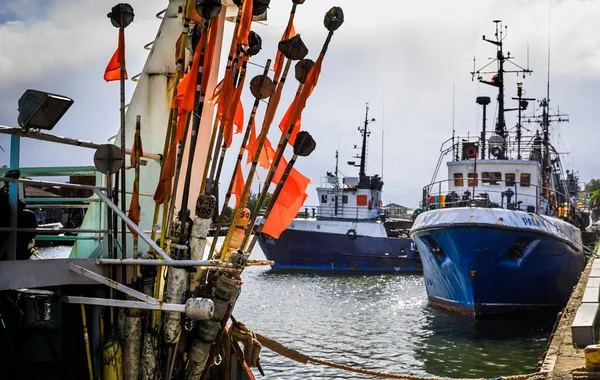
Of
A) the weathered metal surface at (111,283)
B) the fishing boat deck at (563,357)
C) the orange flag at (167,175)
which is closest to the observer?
the weathered metal surface at (111,283)

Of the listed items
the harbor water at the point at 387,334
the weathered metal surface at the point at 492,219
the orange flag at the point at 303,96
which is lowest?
the harbor water at the point at 387,334

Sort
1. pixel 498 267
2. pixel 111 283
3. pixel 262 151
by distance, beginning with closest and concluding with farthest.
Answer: pixel 111 283
pixel 262 151
pixel 498 267

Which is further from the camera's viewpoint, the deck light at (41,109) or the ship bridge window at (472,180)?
the ship bridge window at (472,180)

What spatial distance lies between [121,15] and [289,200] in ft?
8.11

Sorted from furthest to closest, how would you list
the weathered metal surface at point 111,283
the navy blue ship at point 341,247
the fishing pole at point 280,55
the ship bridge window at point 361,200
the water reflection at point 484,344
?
the ship bridge window at point 361,200
the navy blue ship at point 341,247
the water reflection at point 484,344
the fishing pole at point 280,55
the weathered metal surface at point 111,283

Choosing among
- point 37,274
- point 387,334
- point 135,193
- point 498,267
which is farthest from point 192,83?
point 498,267

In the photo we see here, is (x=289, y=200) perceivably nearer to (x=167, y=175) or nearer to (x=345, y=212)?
(x=167, y=175)

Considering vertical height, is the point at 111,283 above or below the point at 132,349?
above

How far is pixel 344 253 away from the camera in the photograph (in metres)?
41.3

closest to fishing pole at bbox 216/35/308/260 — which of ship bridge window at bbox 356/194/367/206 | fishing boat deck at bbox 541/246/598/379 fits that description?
fishing boat deck at bbox 541/246/598/379

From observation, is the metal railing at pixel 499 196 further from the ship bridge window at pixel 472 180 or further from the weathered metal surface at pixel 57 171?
the weathered metal surface at pixel 57 171

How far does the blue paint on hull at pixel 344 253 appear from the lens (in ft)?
136

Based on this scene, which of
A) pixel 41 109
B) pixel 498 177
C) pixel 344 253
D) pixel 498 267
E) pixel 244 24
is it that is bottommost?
pixel 344 253

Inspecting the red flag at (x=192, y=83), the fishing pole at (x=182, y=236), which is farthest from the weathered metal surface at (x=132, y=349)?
the red flag at (x=192, y=83)
